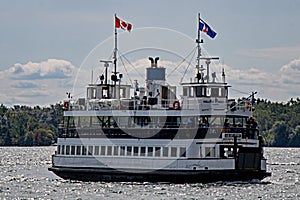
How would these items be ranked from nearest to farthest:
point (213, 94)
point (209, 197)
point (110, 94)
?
point (209, 197) < point (213, 94) < point (110, 94)

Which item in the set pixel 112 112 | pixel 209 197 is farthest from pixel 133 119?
pixel 209 197

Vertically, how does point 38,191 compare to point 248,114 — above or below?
below

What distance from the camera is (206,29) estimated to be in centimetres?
6562

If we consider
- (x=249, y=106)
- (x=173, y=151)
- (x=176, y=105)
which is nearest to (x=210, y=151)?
(x=173, y=151)

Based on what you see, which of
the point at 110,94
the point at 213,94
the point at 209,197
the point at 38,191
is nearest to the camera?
the point at 209,197

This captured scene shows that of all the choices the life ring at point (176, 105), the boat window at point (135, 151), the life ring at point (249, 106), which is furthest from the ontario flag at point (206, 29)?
the boat window at point (135, 151)

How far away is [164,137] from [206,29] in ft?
30.8

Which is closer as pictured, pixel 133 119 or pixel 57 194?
pixel 57 194

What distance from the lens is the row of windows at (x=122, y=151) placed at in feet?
202

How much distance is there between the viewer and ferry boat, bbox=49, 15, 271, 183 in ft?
198

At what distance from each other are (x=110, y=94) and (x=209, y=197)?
18.9 metres

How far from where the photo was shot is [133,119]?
6444cm

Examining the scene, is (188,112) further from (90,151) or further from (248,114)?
(90,151)

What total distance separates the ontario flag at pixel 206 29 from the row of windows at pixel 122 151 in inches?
376
